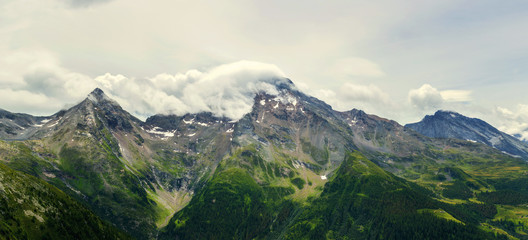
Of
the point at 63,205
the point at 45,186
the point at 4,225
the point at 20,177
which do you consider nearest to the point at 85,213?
the point at 63,205

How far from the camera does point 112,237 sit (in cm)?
19475

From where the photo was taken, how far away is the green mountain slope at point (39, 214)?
444ft

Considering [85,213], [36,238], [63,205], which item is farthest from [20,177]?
[36,238]

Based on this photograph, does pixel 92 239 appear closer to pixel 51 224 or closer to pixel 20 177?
pixel 51 224

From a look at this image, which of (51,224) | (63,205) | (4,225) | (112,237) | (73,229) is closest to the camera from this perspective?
(4,225)

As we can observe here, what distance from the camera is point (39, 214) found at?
153 meters

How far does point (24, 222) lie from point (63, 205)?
42.7m

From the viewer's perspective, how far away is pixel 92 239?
174250mm

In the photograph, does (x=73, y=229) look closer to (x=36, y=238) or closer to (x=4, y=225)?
(x=36, y=238)

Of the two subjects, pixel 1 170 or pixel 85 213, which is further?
pixel 85 213

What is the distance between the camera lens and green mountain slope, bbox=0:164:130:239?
5330 inches

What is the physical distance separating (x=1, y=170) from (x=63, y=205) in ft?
132

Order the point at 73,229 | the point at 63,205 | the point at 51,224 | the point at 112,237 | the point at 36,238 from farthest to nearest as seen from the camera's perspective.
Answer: the point at 112,237 < the point at 63,205 < the point at 73,229 < the point at 51,224 < the point at 36,238

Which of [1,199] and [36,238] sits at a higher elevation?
[1,199]
